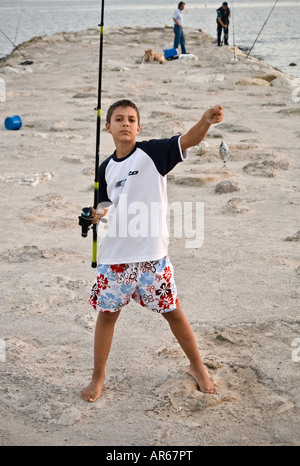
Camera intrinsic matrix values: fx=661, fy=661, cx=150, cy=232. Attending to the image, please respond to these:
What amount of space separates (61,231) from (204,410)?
9.67 ft

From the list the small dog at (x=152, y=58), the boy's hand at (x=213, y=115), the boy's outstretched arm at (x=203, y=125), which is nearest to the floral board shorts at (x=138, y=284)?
the boy's outstretched arm at (x=203, y=125)

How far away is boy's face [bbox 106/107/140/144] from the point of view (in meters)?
3.20

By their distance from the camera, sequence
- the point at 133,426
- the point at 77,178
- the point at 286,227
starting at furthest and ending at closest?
the point at 77,178 < the point at 286,227 < the point at 133,426

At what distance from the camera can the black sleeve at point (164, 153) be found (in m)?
3.14

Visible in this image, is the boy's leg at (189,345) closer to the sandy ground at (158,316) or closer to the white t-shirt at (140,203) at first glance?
the sandy ground at (158,316)

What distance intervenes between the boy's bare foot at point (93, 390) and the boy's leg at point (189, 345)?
46 centimetres

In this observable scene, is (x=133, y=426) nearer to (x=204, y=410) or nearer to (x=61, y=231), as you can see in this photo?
(x=204, y=410)

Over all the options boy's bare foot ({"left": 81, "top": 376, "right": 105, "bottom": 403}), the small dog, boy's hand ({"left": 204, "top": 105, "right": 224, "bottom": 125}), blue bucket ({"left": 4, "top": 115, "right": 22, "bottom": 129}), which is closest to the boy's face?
boy's hand ({"left": 204, "top": 105, "right": 224, "bottom": 125})

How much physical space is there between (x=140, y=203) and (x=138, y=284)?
39cm

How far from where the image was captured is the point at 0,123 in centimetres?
1016

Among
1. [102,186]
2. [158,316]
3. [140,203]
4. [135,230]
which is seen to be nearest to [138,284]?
[135,230]

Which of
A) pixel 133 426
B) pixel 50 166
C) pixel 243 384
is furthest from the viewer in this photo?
pixel 50 166

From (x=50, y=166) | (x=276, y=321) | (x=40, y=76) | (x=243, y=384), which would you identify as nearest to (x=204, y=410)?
(x=243, y=384)

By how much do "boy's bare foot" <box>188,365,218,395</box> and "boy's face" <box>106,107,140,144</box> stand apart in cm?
123
